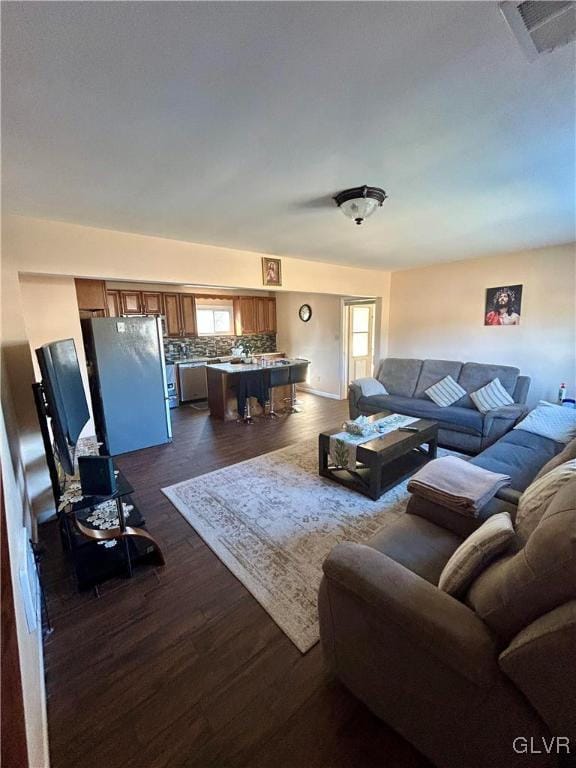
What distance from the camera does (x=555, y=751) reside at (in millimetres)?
794

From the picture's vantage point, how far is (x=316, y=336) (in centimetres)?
647

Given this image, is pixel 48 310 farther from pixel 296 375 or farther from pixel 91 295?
pixel 296 375

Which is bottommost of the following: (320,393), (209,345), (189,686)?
(189,686)

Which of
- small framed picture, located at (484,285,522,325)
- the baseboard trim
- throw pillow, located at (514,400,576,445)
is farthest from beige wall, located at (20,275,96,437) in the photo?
small framed picture, located at (484,285,522,325)

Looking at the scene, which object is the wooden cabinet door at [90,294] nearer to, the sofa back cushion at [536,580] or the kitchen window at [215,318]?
the kitchen window at [215,318]

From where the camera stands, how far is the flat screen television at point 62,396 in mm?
1722

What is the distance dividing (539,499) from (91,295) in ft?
17.0

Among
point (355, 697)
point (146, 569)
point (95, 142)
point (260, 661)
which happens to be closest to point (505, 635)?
point (355, 697)

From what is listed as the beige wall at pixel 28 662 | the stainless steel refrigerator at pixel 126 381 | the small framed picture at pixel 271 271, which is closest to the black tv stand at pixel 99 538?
the beige wall at pixel 28 662

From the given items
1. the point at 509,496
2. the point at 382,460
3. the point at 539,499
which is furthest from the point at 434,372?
the point at 539,499

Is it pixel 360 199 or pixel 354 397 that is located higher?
pixel 360 199

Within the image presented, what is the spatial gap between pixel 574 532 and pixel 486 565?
40 cm

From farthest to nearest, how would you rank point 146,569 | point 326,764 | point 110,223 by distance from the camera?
point 110,223 < point 146,569 < point 326,764

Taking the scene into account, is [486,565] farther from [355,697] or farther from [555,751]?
[355,697]
